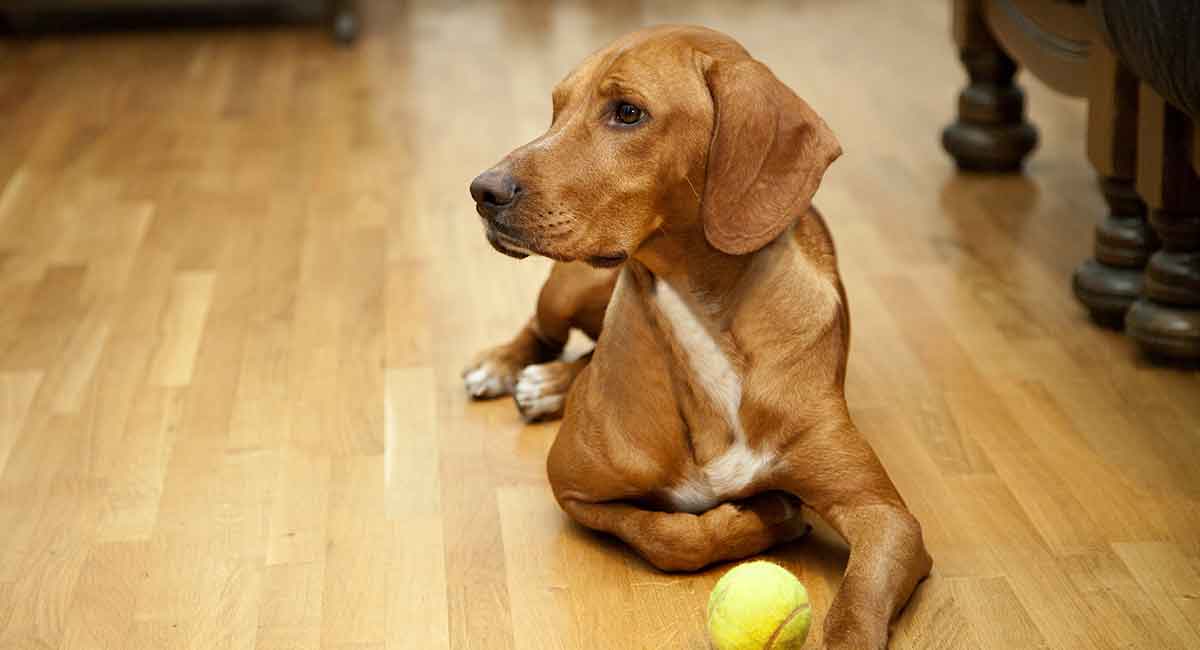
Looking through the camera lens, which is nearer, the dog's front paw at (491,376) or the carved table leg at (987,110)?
Result: the dog's front paw at (491,376)

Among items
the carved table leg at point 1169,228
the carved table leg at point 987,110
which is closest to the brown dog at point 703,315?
the carved table leg at point 1169,228

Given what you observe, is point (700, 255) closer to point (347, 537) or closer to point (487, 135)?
point (347, 537)

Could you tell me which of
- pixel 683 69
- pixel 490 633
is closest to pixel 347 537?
pixel 490 633

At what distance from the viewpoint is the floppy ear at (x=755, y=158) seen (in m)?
1.92

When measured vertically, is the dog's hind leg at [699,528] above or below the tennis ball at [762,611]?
below

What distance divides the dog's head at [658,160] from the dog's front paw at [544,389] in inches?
26.4

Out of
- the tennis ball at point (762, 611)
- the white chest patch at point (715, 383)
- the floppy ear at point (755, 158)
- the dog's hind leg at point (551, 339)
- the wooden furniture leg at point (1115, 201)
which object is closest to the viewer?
the tennis ball at point (762, 611)

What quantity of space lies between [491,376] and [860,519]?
0.88m

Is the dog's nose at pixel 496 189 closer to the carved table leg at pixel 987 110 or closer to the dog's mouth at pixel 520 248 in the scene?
the dog's mouth at pixel 520 248

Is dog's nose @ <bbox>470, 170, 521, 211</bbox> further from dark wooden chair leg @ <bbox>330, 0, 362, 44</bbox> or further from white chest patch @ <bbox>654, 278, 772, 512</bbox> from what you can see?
dark wooden chair leg @ <bbox>330, 0, 362, 44</bbox>

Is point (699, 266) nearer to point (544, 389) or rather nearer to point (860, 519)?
point (860, 519)

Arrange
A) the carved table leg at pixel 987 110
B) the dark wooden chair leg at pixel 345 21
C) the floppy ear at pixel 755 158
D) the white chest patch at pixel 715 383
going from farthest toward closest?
1. the dark wooden chair leg at pixel 345 21
2. the carved table leg at pixel 987 110
3. the white chest patch at pixel 715 383
4. the floppy ear at pixel 755 158

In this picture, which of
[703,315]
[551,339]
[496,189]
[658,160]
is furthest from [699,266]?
[551,339]

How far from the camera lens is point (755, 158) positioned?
1.92 m
